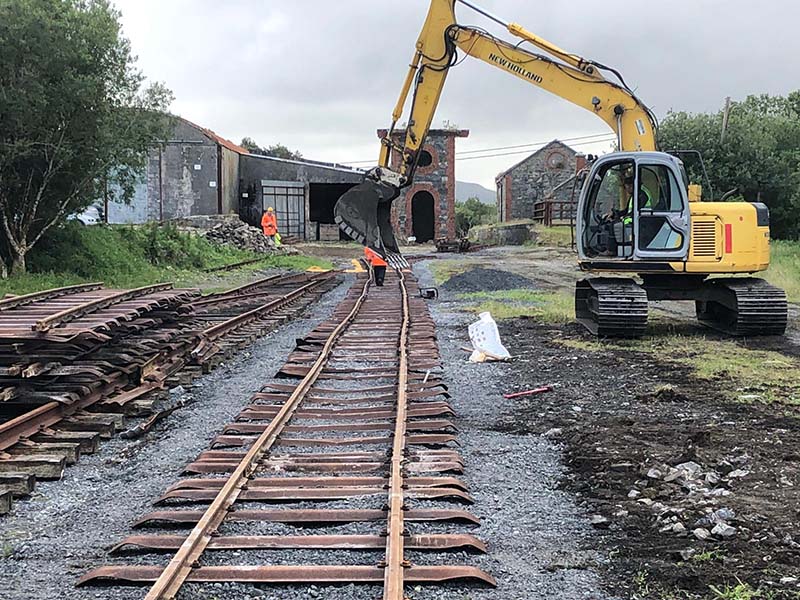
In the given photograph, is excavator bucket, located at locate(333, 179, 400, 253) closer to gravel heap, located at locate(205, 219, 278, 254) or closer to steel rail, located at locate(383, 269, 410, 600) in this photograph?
steel rail, located at locate(383, 269, 410, 600)

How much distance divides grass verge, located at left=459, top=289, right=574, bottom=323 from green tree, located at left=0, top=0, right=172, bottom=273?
921 centimetres

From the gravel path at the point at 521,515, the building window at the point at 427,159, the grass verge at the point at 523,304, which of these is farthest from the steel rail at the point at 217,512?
the building window at the point at 427,159

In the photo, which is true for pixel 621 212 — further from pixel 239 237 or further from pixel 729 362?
pixel 239 237

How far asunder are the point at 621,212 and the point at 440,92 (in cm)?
407

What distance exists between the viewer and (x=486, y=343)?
1174 centimetres

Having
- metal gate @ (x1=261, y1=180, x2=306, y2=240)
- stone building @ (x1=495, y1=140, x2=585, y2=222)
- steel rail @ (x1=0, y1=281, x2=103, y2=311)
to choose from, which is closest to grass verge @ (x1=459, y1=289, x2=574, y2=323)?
steel rail @ (x1=0, y1=281, x2=103, y2=311)

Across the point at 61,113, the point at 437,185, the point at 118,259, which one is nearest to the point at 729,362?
the point at 61,113

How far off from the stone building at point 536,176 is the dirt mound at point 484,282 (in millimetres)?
36401

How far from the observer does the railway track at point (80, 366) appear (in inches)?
270

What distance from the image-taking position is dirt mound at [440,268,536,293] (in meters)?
22.2

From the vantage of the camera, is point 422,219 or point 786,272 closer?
point 786,272

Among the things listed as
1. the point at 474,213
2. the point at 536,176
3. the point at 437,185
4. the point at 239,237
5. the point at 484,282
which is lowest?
the point at 484,282

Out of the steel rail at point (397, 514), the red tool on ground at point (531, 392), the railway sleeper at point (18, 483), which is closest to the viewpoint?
the steel rail at point (397, 514)

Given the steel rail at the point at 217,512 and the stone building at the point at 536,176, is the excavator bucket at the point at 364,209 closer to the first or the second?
the steel rail at the point at 217,512
